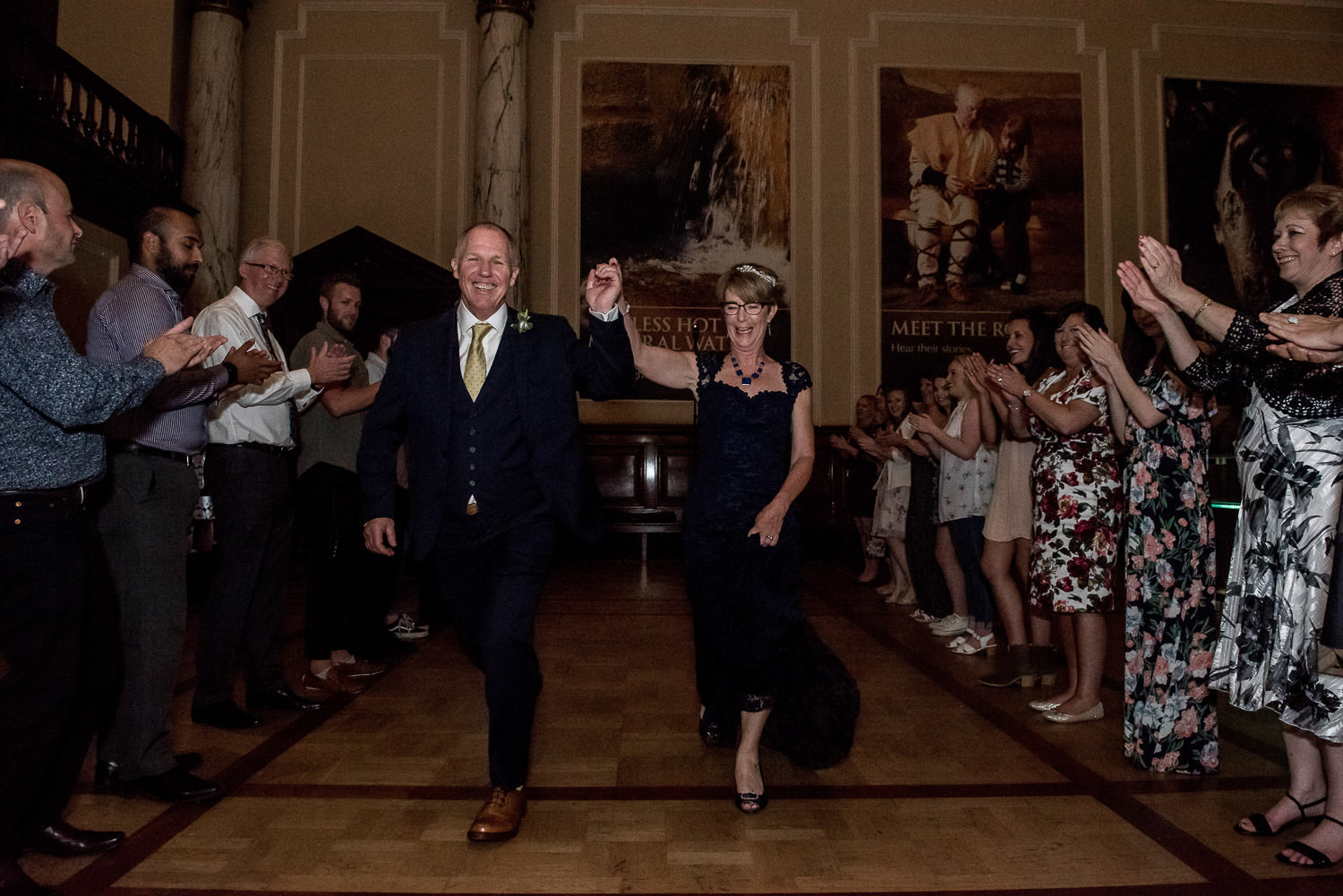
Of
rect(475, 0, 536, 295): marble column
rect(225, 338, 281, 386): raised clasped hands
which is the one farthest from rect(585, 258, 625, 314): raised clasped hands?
rect(475, 0, 536, 295): marble column

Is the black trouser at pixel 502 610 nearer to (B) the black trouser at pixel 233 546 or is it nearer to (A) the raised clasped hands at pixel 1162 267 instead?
(B) the black trouser at pixel 233 546

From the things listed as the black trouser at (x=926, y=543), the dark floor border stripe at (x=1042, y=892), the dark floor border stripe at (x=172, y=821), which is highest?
the black trouser at (x=926, y=543)

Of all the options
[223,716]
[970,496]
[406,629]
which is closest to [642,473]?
[406,629]

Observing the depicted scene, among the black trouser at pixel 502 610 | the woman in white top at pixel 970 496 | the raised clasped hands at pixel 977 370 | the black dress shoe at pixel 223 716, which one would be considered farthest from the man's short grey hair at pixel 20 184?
the woman in white top at pixel 970 496

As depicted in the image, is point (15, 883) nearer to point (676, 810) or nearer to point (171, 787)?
point (171, 787)

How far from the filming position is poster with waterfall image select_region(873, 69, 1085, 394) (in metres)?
9.59

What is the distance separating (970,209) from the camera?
9625 millimetres

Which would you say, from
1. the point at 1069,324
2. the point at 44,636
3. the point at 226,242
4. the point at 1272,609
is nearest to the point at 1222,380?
the point at 1272,609

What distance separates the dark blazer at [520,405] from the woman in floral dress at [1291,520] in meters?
1.41

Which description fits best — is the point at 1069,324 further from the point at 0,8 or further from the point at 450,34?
the point at 450,34

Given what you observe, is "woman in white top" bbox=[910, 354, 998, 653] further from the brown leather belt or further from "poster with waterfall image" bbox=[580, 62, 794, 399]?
"poster with waterfall image" bbox=[580, 62, 794, 399]

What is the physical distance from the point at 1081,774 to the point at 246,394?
293 centimetres

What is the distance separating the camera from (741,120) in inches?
376

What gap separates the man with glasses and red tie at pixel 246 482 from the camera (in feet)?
10.5
